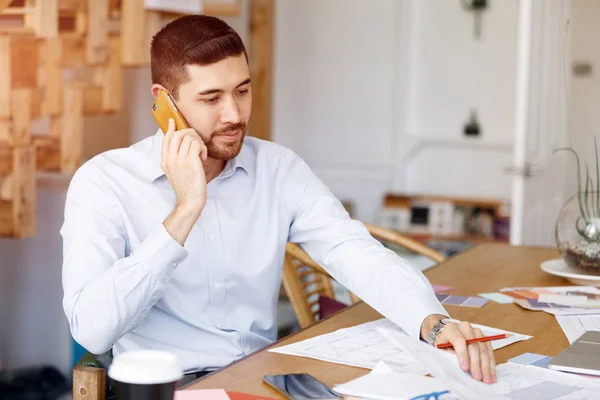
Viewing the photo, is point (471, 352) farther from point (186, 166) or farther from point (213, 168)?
point (213, 168)

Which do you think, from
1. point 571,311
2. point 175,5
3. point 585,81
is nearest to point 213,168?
point 571,311

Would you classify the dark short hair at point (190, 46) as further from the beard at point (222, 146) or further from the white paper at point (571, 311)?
the white paper at point (571, 311)

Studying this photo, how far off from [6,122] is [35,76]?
0.79 ft

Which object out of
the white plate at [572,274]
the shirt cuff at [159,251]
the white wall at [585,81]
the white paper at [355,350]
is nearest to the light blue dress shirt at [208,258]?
the shirt cuff at [159,251]

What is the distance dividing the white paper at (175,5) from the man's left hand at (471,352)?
2.56 m

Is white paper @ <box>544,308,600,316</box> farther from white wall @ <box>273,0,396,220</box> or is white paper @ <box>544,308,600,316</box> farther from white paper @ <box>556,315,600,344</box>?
white wall @ <box>273,0,396,220</box>

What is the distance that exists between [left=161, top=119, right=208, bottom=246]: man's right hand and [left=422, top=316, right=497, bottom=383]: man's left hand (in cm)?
55

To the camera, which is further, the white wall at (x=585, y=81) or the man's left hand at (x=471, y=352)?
the white wall at (x=585, y=81)

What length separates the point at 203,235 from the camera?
2002 mm

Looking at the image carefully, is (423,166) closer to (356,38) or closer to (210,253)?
(356,38)

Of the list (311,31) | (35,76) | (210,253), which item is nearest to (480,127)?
(311,31)

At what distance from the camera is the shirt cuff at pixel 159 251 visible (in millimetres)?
1715

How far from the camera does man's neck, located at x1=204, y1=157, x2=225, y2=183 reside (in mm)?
2074

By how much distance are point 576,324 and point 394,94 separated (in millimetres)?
3948
